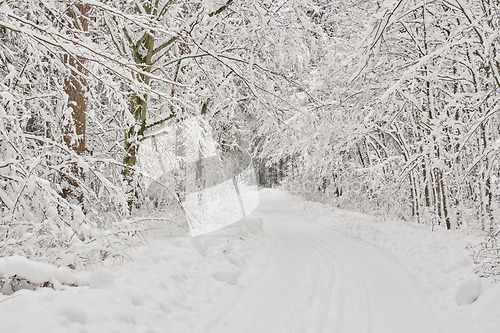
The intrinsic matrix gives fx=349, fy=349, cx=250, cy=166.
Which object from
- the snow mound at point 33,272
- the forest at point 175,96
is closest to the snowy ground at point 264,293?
the snow mound at point 33,272

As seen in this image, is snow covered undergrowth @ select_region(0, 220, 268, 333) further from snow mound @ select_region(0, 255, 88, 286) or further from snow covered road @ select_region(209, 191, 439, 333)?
snow covered road @ select_region(209, 191, 439, 333)

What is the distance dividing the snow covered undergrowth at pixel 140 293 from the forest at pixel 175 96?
383 mm

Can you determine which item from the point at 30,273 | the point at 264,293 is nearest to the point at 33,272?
the point at 30,273

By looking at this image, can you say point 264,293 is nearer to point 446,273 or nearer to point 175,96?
point 446,273

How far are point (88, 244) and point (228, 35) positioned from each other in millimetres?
6589

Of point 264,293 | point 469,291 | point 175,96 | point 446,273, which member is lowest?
point 264,293

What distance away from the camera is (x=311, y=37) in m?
7.40

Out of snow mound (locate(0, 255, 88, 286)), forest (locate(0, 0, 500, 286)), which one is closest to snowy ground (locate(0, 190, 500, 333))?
snow mound (locate(0, 255, 88, 286))

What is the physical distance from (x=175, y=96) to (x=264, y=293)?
424 cm

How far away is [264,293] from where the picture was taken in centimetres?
595

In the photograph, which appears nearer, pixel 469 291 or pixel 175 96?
pixel 469 291

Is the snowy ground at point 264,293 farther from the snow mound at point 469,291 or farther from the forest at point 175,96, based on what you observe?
the forest at point 175,96

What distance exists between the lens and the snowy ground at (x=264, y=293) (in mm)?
3527

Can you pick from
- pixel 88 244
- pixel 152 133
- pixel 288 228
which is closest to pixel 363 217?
pixel 288 228
